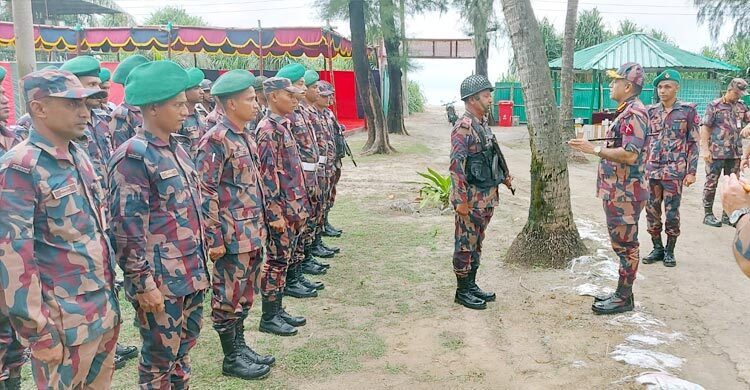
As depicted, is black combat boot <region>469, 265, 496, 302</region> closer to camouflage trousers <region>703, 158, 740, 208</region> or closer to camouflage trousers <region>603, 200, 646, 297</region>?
camouflage trousers <region>603, 200, 646, 297</region>

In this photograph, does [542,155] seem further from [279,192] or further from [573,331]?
[279,192]

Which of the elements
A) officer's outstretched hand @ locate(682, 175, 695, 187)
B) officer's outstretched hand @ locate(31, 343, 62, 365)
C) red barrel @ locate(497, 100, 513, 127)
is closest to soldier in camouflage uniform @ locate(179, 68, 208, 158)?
officer's outstretched hand @ locate(31, 343, 62, 365)

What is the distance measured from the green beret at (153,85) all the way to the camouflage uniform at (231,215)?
0.76 meters

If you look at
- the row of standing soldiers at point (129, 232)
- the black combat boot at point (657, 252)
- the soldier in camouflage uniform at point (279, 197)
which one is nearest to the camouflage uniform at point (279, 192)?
the soldier in camouflage uniform at point (279, 197)

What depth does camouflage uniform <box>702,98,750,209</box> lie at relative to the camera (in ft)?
24.1

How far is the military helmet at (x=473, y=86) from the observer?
4.72 metres

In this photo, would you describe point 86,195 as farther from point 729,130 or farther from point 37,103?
point 729,130

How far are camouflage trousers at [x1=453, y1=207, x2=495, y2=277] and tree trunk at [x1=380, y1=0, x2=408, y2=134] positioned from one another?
Answer: 11957mm

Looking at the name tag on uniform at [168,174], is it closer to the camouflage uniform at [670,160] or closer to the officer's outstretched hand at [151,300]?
the officer's outstretched hand at [151,300]

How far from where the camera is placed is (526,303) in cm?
499

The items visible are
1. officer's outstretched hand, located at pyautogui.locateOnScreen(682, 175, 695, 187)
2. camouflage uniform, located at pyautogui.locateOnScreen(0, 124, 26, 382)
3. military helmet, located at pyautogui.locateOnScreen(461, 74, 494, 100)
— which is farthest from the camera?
officer's outstretched hand, located at pyautogui.locateOnScreen(682, 175, 695, 187)

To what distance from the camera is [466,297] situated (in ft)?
16.2

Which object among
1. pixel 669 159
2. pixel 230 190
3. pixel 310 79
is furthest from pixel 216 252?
pixel 669 159

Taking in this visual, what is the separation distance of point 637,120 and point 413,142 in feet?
46.4
